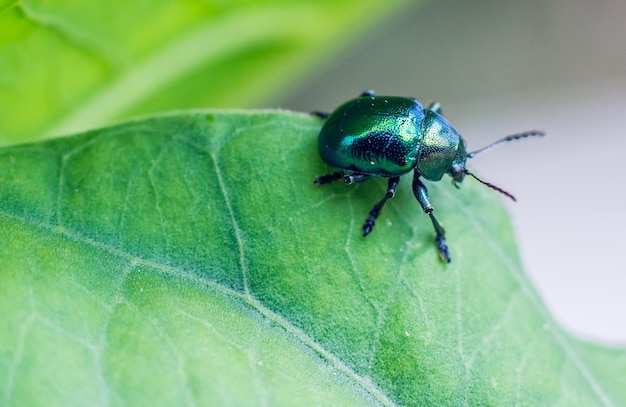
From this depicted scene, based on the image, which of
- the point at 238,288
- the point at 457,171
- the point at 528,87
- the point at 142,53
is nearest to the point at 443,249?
the point at 457,171

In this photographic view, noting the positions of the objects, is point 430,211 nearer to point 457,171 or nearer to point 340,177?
point 457,171

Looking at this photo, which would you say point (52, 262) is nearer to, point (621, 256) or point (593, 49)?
point (621, 256)

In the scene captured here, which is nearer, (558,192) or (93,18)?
(93,18)

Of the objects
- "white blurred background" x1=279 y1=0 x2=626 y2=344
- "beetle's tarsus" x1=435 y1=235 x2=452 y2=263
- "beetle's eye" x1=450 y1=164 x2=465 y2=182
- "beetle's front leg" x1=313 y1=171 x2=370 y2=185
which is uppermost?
"beetle's front leg" x1=313 y1=171 x2=370 y2=185

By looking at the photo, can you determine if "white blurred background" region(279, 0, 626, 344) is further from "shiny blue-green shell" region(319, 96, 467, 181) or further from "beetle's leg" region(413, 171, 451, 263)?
"beetle's leg" region(413, 171, 451, 263)

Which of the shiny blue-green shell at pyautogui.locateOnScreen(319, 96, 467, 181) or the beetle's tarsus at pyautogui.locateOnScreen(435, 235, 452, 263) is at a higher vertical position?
the shiny blue-green shell at pyautogui.locateOnScreen(319, 96, 467, 181)

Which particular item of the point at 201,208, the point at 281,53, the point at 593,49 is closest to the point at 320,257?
the point at 201,208

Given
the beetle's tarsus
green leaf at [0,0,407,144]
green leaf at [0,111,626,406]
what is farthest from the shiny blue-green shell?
green leaf at [0,0,407,144]
